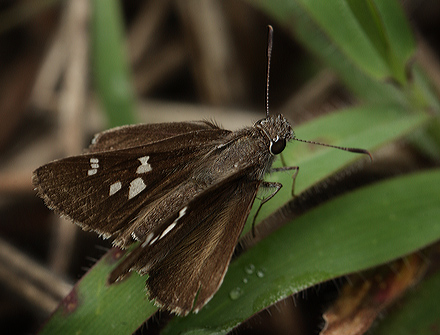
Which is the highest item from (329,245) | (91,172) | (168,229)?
(91,172)

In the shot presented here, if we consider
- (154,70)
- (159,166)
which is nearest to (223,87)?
(154,70)

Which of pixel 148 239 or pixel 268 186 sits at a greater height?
pixel 148 239

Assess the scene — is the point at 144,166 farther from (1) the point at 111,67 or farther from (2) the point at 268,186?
(1) the point at 111,67

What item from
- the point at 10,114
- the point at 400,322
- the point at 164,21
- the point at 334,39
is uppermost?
the point at 10,114

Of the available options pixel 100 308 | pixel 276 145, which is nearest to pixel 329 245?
pixel 276 145

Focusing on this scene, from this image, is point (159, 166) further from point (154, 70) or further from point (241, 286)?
point (154, 70)

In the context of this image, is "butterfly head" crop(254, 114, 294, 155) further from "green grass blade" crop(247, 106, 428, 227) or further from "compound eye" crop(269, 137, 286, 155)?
"green grass blade" crop(247, 106, 428, 227)

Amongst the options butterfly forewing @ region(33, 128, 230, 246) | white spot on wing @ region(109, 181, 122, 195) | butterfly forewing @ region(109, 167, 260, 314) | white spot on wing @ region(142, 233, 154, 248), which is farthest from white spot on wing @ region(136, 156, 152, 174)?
white spot on wing @ region(142, 233, 154, 248)

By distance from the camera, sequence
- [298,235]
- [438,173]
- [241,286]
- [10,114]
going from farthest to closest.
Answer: [10,114]
[438,173]
[298,235]
[241,286]
